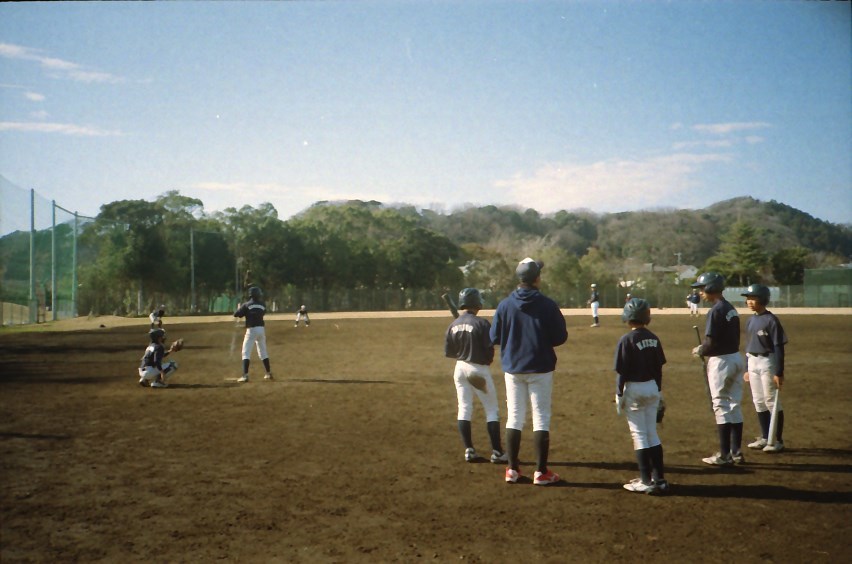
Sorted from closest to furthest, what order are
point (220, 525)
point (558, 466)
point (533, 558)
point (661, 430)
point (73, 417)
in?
point (533, 558) → point (220, 525) → point (558, 466) → point (661, 430) → point (73, 417)

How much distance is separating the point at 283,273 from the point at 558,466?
67.3m

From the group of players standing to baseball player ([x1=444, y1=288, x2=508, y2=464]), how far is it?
0.04ft

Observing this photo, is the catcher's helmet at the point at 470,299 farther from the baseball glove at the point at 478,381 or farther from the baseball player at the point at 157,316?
the baseball player at the point at 157,316

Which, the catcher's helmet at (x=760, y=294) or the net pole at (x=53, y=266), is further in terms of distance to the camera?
the net pole at (x=53, y=266)

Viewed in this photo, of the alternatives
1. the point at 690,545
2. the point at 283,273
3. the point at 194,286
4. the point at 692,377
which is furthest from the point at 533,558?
the point at 283,273

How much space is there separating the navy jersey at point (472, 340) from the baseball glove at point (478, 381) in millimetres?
167

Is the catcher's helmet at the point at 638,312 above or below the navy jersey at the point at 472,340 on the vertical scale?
above

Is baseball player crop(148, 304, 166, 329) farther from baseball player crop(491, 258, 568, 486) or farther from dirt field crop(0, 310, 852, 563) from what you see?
baseball player crop(491, 258, 568, 486)

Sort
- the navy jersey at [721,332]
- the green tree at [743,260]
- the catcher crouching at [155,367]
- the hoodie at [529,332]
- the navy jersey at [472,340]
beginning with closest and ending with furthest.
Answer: the hoodie at [529,332] → the navy jersey at [721,332] → the navy jersey at [472,340] → the catcher crouching at [155,367] → the green tree at [743,260]

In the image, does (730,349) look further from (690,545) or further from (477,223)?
(477,223)

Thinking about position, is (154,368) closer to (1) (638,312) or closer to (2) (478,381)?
(2) (478,381)

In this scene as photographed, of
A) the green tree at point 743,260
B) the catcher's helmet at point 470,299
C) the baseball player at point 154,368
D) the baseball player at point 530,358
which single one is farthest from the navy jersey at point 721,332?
the green tree at point 743,260

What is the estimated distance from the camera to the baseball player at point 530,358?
21.1 feet

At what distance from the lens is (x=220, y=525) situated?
545 cm
